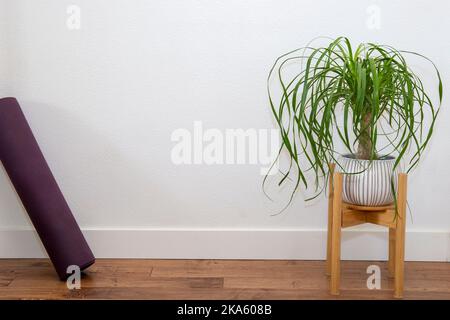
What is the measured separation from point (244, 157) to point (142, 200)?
47 centimetres

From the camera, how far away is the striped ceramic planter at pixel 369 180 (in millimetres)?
2295

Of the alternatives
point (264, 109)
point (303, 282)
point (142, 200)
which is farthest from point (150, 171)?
point (303, 282)

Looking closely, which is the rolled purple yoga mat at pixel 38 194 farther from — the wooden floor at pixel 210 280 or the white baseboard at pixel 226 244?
the white baseboard at pixel 226 244

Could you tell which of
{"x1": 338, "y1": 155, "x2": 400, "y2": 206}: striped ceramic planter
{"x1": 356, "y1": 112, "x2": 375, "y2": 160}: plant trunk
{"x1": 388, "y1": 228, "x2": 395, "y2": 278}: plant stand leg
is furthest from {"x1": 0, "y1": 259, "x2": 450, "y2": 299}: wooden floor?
{"x1": 356, "y1": 112, "x2": 375, "y2": 160}: plant trunk

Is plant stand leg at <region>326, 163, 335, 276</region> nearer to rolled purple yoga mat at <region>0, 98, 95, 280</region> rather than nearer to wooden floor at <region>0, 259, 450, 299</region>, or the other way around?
wooden floor at <region>0, 259, 450, 299</region>

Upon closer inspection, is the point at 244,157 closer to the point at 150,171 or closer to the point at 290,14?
the point at 150,171

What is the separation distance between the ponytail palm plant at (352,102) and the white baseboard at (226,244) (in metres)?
0.25

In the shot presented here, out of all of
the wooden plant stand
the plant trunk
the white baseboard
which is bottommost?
the white baseboard

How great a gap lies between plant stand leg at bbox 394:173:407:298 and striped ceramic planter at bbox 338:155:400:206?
47 mm

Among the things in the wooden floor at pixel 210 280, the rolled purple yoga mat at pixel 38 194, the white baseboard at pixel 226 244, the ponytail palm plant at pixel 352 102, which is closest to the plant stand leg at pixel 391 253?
the wooden floor at pixel 210 280

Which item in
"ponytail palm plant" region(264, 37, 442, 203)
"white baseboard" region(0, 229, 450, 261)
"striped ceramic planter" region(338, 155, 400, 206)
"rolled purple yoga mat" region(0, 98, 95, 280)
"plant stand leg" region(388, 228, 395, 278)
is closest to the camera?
"ponytail palm plant" region(264, 37, 442, 203)

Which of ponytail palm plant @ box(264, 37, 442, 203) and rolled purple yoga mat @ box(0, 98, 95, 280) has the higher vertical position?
ponytail palm plant @ box(264, 37, 442, 203)

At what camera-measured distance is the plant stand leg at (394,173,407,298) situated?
2.27 metres

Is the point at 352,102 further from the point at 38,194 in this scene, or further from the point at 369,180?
the point at 38,194
